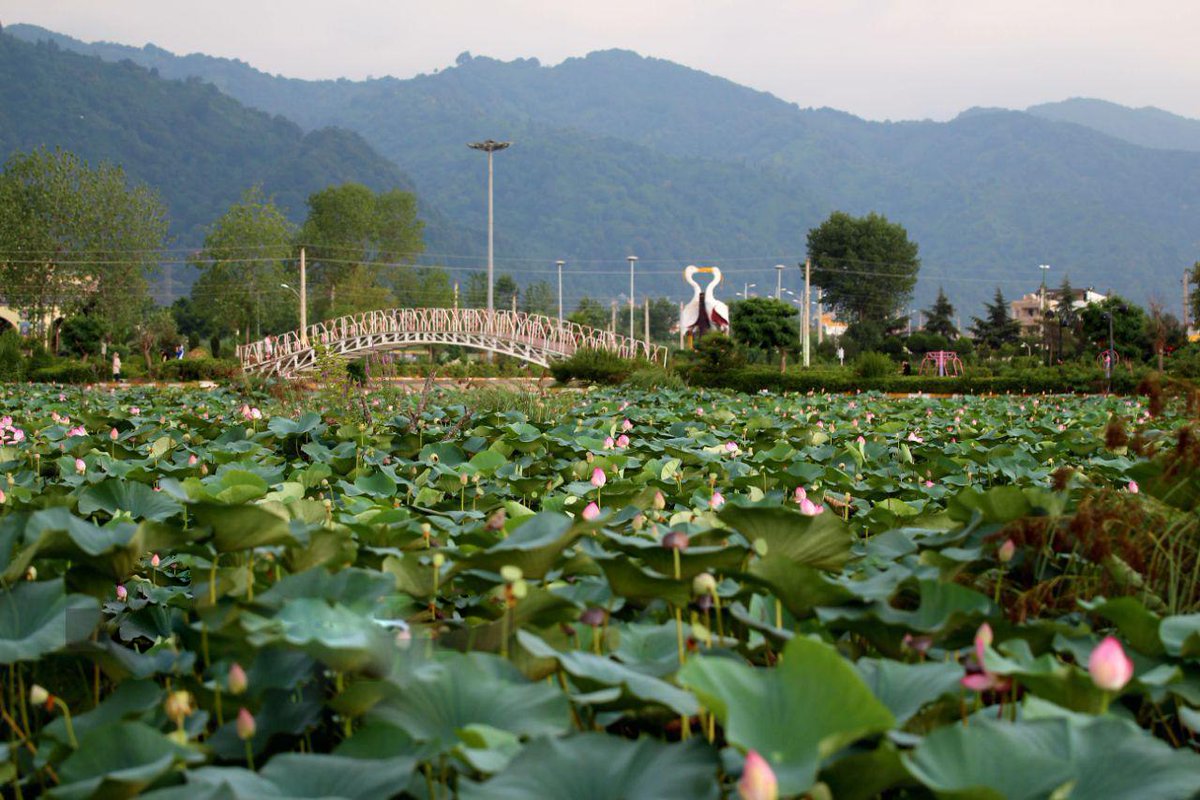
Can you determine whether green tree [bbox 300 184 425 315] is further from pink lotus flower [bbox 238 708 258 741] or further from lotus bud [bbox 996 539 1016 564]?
pink lotus flower [bbox 238 708 258 741]

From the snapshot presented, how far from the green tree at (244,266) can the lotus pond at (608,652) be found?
5452 centimetres

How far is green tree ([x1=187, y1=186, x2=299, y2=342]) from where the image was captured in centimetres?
5528

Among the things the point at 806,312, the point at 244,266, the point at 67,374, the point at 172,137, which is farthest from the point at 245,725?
the point at 172,137

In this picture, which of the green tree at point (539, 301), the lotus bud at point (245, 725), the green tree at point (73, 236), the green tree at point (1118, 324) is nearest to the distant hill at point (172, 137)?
the green tree at point (539, 301)

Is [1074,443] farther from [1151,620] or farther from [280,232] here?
[280,232]

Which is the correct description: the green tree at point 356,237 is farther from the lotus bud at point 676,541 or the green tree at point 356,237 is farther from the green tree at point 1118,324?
the lotus bud at point 676,541

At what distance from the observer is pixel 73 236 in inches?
1651

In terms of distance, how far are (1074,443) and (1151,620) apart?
3.24m

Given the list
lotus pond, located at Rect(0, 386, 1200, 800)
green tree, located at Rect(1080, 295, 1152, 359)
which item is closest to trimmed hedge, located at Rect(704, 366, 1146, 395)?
green tree, located at Rect(1080, 295, 1152, 359)

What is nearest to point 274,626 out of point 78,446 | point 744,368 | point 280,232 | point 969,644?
point 969,644

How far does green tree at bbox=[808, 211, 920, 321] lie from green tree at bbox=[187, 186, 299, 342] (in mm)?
32756

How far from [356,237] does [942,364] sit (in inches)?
1843

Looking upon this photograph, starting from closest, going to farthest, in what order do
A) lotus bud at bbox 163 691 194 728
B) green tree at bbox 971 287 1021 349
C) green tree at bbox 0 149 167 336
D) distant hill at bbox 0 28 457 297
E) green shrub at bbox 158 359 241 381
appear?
lotus bud at bbox 163 691 194 728 → green shrub at bbox 158 359 241 381 → green tree at bbox 0 149 167 336 → green tree at bbox 971 287 1021 349 → distant hill at bbox 0 28 457 297

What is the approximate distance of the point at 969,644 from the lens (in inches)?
63.2
